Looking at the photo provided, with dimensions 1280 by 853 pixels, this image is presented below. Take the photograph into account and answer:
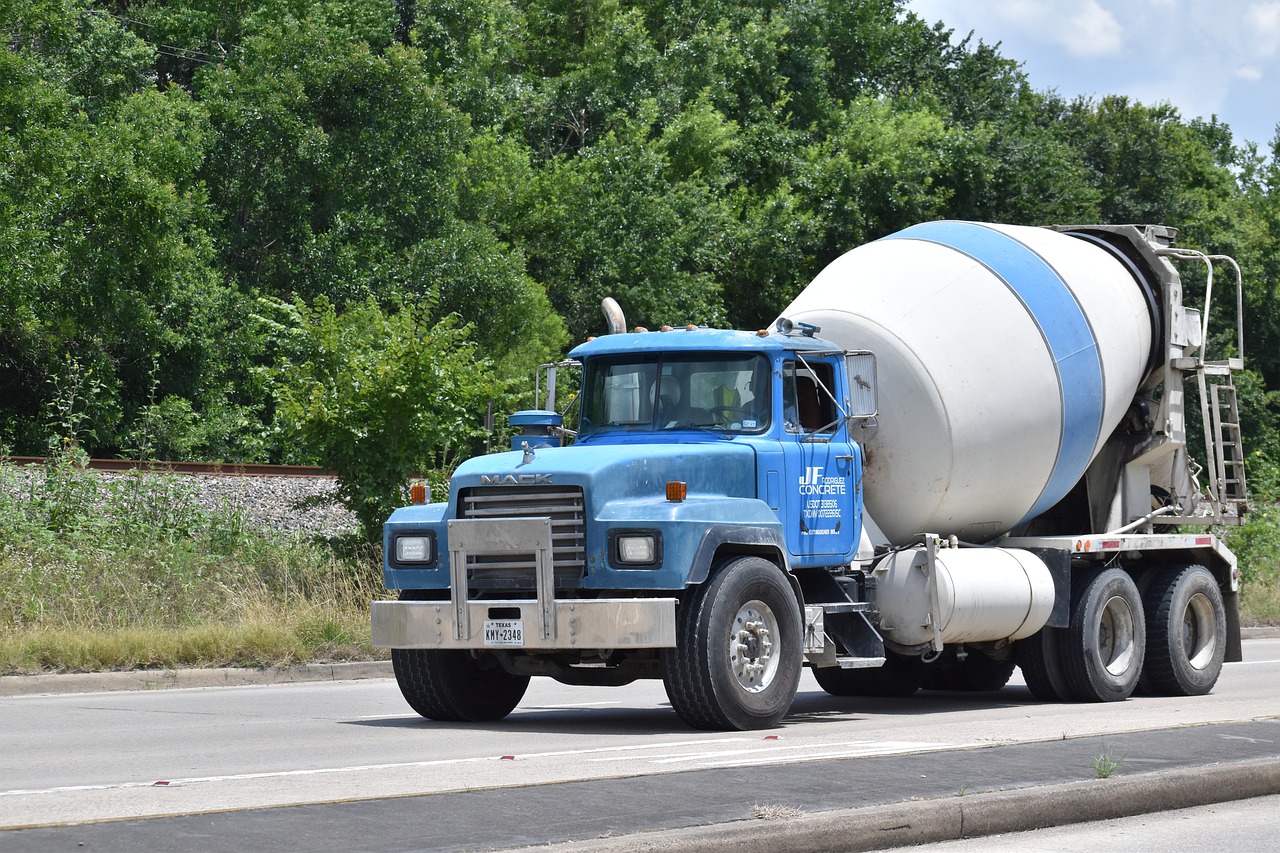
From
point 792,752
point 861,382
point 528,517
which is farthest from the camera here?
point 861,382

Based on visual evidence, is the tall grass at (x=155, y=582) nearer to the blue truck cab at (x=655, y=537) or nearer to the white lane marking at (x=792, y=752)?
the blue truck cab at (x=655, y=537)

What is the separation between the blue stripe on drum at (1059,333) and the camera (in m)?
14.4

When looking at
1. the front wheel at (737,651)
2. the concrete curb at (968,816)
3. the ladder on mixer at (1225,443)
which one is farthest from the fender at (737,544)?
the ladder on mixer at (1225,443)

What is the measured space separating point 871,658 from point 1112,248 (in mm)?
5545

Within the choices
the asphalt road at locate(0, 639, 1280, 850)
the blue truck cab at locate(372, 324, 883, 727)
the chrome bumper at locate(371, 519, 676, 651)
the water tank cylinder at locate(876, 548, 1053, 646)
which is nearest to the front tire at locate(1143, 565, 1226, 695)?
the asphalt road at locate(0, 639, 1280, 850)

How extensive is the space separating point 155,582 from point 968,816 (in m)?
13.5

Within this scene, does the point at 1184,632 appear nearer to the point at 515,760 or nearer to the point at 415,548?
the point at 415,548

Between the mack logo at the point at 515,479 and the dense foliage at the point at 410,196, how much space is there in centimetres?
921

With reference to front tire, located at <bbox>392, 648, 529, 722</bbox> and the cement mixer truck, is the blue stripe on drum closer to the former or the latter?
the cement mixer truck

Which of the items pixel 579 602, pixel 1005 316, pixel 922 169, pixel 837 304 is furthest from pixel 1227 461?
pixel 922 169

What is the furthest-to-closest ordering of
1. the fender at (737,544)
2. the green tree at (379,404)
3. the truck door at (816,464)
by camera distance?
the green tree at (379,404)
the truck door at (816,464)
the fender at (737,544)

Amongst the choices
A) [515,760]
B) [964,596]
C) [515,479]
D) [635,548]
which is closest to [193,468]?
[515,479]

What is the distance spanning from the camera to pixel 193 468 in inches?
1065

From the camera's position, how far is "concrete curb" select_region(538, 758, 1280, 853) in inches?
259
